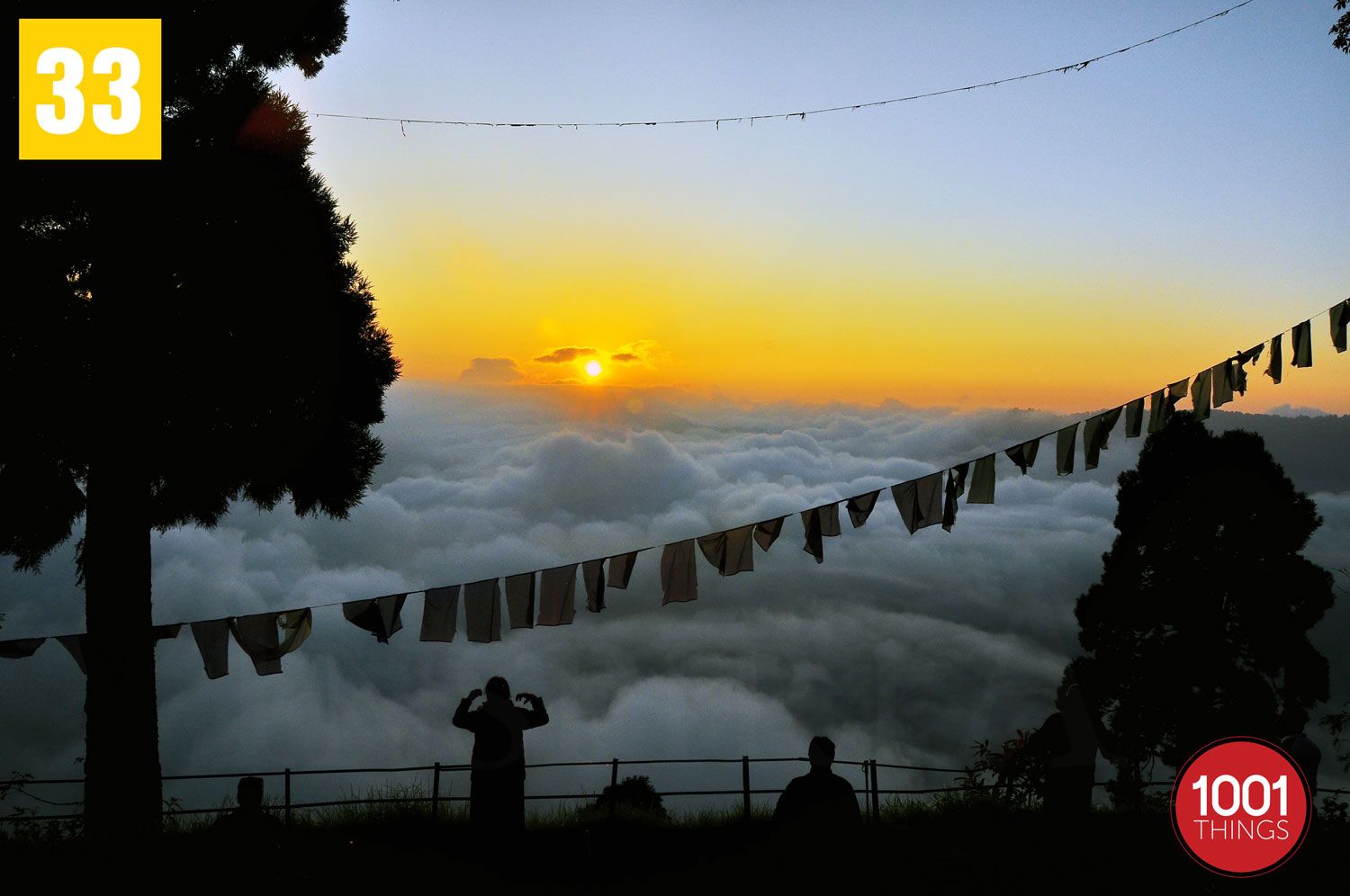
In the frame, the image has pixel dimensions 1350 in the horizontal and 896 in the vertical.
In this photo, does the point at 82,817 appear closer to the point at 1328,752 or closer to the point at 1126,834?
the point at 1126,834

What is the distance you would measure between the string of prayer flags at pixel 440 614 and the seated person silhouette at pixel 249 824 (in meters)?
5.23

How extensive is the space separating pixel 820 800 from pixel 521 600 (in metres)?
6.30

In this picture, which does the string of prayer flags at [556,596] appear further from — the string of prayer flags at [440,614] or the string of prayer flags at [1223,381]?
the string of prayer flags at [1223,381]

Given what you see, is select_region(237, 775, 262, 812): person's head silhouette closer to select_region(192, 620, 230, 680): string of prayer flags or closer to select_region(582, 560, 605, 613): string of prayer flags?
select_region(192, 620, 230, 680): string of prayer flags

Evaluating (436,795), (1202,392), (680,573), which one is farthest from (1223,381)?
(436,795)

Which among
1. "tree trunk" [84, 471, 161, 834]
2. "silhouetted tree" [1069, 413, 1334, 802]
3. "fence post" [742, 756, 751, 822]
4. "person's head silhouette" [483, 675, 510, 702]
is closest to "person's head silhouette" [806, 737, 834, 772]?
"person's head silhouette" [483, 675, 510, 702]

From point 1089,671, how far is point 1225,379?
1657cm

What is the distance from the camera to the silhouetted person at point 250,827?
21.1 ft

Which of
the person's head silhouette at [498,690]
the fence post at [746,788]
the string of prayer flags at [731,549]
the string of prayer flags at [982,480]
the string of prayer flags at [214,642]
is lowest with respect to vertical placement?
the fence post at [746,788]

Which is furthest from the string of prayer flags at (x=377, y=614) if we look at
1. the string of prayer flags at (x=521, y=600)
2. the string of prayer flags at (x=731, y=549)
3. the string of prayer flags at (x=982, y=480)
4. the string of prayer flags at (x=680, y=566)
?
the string of prayer flags at (x=982, y=480)

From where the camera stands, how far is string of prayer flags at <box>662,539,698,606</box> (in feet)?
40.1

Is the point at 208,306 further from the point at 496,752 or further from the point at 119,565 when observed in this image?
the point at 496,752

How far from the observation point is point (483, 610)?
11.7m

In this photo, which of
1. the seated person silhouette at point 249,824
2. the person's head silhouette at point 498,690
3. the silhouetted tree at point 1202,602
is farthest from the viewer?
the silhouetted tree at point 1202,602
